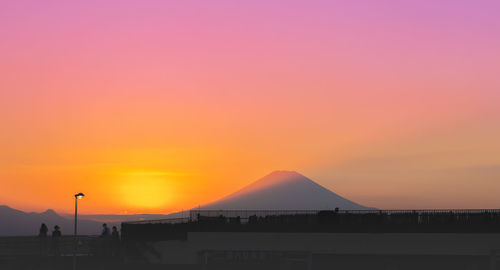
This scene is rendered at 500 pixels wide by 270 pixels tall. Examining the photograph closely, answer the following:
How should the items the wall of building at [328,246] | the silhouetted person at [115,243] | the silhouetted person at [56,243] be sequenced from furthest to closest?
the silhouetted person at [115,243]
the silhouetted person at [56,243]
the wall of building at [328,246]

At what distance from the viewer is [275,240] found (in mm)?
81250

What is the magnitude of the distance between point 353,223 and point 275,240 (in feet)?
25.4

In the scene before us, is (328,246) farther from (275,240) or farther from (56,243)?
(56,243)

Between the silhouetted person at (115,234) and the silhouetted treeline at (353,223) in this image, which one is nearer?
the silhouetted treeline at (353,223)

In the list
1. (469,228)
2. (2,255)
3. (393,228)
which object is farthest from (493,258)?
(2,255)

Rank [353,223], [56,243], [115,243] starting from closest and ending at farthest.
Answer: [353,223], [56,243], [115,243]

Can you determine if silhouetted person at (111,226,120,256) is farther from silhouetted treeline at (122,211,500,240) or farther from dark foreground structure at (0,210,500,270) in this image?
silhouetted treeline at (122,211,500,240)

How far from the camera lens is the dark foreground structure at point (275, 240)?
7700 cm

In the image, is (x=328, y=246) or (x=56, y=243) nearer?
(x=328, y=246)

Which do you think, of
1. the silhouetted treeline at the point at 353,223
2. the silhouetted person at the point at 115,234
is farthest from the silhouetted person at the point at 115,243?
the silhouetted treeline at the point at 353,223

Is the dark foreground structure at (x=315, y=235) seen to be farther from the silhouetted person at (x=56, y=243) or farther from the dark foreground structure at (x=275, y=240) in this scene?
the silhouetted person at (x=56, y=243)

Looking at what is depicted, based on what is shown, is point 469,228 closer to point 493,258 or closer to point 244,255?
point 493,258

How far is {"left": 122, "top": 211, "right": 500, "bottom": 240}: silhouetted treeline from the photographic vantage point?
76.8m

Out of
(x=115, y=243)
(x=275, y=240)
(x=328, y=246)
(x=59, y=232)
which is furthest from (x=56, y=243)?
(x=328, y=246)
